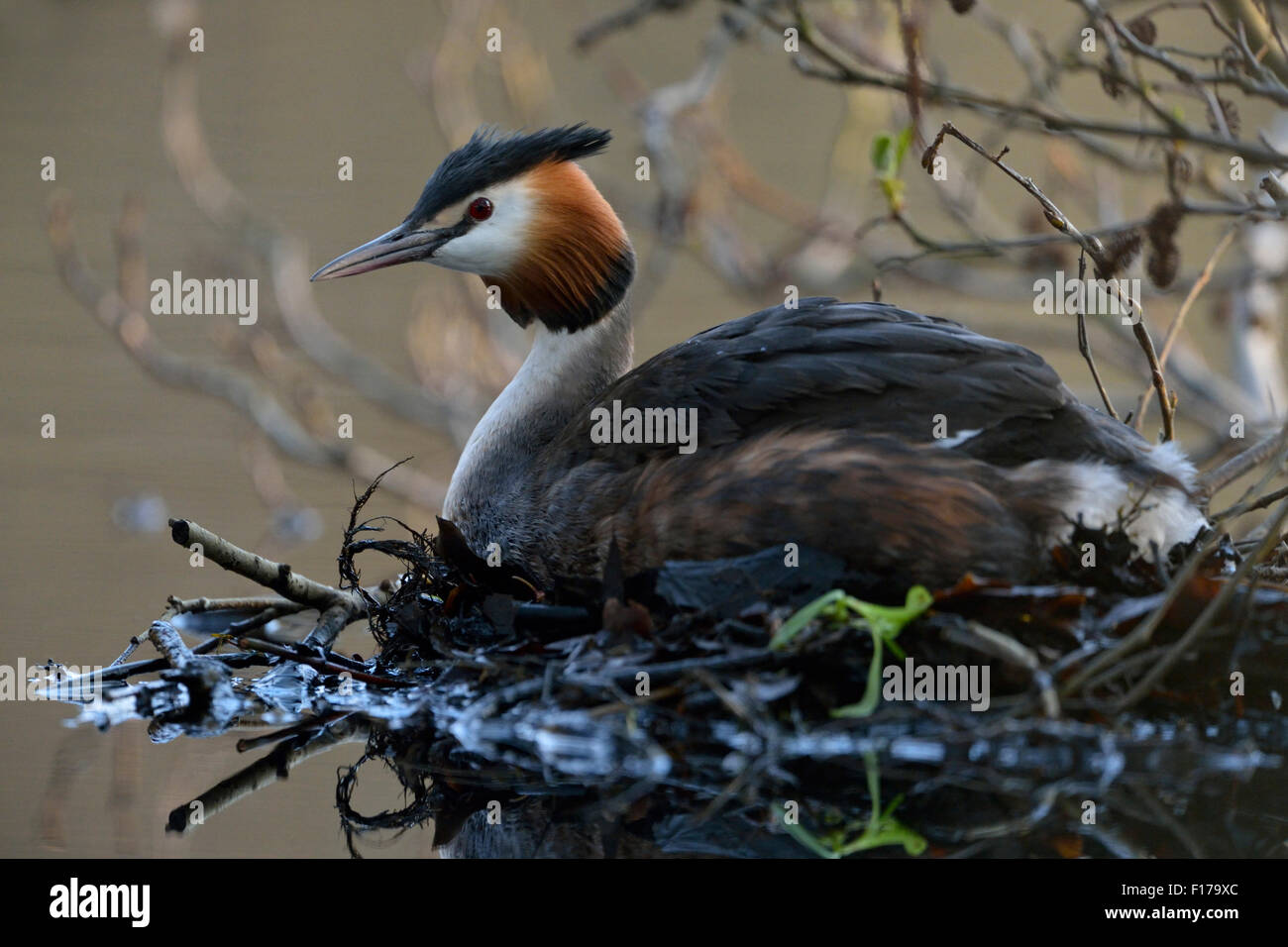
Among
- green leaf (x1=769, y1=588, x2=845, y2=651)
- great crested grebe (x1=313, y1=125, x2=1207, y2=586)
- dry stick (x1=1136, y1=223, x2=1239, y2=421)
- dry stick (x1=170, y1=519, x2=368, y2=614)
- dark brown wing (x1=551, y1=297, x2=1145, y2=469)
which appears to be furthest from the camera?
dry stick (x1=1136, y1=223, x2=1239, y2=421)

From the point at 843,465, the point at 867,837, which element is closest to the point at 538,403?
the point at 843,465

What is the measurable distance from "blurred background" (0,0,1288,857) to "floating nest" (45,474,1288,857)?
9.5 inches

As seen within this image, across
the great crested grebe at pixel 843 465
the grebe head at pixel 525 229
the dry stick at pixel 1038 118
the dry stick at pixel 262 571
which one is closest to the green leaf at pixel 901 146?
the dry stick at pixel 1038 118

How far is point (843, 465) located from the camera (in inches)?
157

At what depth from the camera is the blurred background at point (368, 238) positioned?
428cm

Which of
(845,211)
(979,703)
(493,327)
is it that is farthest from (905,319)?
(845,211)

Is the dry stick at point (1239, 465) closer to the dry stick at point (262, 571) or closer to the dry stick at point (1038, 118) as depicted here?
the dry stick at point (1038, 118)

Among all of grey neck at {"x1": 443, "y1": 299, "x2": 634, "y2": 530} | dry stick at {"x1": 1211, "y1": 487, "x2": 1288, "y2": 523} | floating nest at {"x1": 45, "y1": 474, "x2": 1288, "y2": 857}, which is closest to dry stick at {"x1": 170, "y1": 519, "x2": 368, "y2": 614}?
floating nest at {"x1": 45, "y1": 474, "x2": 1288, "y2": 857}

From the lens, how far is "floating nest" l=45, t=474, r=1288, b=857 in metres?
3.29

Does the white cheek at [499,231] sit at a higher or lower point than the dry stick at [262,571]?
higher

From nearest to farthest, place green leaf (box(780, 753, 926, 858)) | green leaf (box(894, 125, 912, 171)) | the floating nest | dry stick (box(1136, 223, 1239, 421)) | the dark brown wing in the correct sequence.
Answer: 1. green leaf (box(780, 753, 926, 858))
2. the floating nest
3. the dark brown wing
4. dry stick (box(1136, 223, 1239, 421))
5. green leaf (box(894, 125, 912, 171))

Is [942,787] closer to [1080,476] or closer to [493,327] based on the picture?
[1080,476]

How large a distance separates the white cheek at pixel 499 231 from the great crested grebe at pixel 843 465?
0.45 m

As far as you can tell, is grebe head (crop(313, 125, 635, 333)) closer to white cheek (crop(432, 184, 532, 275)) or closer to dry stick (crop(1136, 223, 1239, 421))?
white cheek (crop(432, 184, 532, 275))
